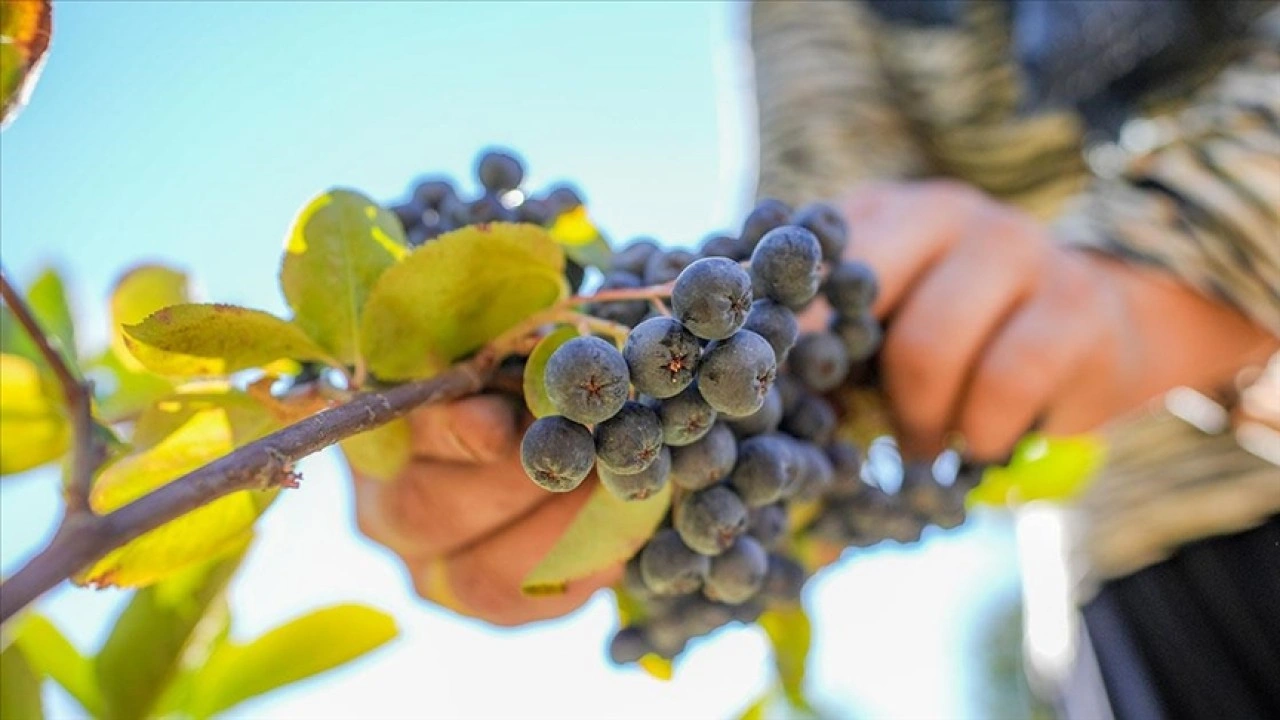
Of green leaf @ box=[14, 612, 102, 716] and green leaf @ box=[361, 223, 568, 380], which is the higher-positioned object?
green leaf @ box=[361, 223, 568, 380]

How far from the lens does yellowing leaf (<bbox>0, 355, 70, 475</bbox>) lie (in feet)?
1.47

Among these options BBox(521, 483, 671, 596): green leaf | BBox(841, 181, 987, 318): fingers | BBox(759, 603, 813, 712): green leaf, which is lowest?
BBox(759, 603, 813, 712): green leaf

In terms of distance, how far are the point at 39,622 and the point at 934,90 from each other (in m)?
0.98

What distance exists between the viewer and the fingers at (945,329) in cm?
60

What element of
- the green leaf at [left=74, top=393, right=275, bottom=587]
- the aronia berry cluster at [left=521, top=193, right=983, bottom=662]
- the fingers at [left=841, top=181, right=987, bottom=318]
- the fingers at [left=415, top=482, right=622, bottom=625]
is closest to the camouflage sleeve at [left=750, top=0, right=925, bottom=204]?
the fingers at [left=841, top=181, right=987, bottom=318]

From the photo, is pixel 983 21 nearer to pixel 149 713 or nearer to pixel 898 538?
pixel 898 538

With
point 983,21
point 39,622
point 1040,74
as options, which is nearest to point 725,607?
point 39,622

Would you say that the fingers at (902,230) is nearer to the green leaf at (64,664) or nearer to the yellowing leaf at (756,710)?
the yellowing leaf at (756,710)

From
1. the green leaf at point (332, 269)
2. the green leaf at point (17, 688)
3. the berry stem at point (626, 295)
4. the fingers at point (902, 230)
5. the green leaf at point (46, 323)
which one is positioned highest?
the green leaf at point (332, 269)

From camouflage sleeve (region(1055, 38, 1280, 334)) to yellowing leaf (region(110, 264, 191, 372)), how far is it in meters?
0.59

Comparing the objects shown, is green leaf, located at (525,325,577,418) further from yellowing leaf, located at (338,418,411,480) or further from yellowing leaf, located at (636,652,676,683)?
yellowing leaf, located at (636,652,676,683)

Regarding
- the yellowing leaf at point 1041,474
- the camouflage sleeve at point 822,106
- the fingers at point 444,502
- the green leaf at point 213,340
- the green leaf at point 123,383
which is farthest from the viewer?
the camouflage sleeve at point 822,106

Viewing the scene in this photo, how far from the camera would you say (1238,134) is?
68 cm

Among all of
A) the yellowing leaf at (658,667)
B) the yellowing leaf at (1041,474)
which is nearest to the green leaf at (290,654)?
the yellowing leaf at (658,667)
